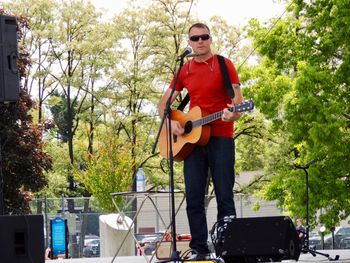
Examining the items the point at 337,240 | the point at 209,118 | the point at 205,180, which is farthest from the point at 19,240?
the point at 337,240

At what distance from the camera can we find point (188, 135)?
7.70 meters

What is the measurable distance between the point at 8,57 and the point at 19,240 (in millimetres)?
1656

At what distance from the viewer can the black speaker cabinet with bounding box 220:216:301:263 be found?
664 cm

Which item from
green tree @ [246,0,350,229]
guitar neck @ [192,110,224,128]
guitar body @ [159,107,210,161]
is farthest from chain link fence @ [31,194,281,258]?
guitar neck @ [192,110,224,128]

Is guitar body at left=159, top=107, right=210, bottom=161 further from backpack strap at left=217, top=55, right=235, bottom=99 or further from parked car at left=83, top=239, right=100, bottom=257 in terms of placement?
parked car at left=83, top=239, right=100, bottom=257

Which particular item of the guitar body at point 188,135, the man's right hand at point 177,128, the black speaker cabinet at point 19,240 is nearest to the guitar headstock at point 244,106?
the guitar body at point 188,135

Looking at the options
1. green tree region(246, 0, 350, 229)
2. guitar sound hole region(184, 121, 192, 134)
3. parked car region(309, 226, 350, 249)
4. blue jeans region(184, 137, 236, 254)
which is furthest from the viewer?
parked car region(309, 226, 350, 249)

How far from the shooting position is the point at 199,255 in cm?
729

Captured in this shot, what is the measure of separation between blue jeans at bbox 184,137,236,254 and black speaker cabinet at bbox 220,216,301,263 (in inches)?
29.5

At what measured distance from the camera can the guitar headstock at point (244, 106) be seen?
709 cm

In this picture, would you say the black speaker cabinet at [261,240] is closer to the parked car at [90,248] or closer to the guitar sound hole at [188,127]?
the guitar sound hole at [188,127]

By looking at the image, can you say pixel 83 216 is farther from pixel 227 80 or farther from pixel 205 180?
pixel 227 80

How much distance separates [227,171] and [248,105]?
718 millimetres

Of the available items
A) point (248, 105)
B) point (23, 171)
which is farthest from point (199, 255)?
point (23, 171)
